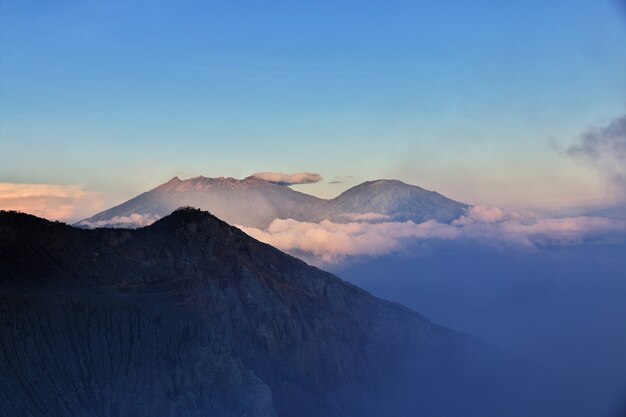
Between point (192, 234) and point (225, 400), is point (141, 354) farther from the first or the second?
point (192, 234)

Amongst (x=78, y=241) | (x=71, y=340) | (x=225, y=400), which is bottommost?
(x=225, y=400)

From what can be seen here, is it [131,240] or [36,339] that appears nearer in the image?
[36,339]

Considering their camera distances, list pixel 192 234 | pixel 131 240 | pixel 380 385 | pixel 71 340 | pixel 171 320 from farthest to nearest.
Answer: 1. pixel 380 385
2. pixel 192 234
3. pixel 131 240
4. pixel 171 320
5. pixel 71 340

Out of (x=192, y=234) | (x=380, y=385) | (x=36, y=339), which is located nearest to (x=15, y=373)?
(x=36, y=339)

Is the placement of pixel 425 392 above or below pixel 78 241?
below

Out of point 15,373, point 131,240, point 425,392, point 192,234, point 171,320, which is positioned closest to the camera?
point 15,373

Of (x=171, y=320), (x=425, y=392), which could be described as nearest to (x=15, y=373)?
(x=171, y=320)
